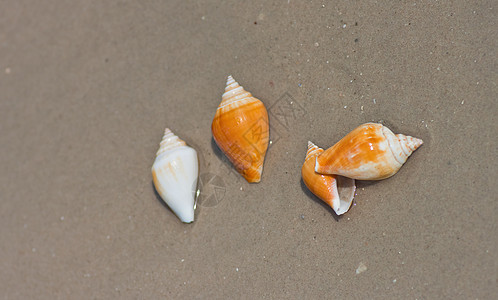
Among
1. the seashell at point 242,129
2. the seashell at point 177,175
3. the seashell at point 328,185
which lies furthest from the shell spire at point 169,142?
the seashell at point 328,185

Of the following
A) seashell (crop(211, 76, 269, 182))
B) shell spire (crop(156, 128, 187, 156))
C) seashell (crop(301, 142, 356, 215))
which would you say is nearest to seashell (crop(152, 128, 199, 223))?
shell spire (crop(156, 128, 187, 156))

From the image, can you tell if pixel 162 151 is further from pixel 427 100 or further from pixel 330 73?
pixel 427 100

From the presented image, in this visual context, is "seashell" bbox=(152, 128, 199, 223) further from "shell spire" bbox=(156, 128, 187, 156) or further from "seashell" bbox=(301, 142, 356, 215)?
"seashell" bbox=(301, 142, 356, 215)

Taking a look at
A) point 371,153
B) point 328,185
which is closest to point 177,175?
point 328,185

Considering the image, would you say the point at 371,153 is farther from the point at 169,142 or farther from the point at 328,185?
the point at 169,142

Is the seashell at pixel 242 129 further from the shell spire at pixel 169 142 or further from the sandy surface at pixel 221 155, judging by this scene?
the shell spire at pixel 169 142
